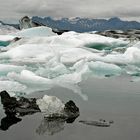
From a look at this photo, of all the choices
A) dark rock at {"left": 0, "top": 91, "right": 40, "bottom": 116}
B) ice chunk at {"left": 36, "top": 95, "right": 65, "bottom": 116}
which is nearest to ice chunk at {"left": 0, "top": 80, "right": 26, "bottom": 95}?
dark rock at {"left": 0, "top": 91, "right": 40, "bottom": 116}

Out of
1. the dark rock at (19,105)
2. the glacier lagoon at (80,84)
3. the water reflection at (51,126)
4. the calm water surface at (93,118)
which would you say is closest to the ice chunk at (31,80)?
the glacier lagoon at (80,84)

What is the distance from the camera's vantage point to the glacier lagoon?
5141 millimetres

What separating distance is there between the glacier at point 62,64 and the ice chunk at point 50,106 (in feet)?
3.90

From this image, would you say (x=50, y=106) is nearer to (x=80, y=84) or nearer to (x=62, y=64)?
(x=80, y=84)

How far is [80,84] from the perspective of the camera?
8.19 metres

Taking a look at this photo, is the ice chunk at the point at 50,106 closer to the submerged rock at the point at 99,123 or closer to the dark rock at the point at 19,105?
the dark rock at the point at 19,105

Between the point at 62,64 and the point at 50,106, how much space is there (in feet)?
14.5

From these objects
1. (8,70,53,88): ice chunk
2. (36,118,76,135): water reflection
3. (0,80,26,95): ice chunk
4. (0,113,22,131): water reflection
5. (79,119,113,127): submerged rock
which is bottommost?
(8,70,53,88): ice chunk

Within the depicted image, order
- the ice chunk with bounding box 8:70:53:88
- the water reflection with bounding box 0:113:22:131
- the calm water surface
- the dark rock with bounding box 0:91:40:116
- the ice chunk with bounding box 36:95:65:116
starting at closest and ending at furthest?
the calm water surface → the water reflection with bounding box 0:113:22:131 → the ice chunk with bounding box 36:95:65:116 → the dark rock with bounding box 0:91:40:116 → the ice chunk with bounding box 8:70:53:88

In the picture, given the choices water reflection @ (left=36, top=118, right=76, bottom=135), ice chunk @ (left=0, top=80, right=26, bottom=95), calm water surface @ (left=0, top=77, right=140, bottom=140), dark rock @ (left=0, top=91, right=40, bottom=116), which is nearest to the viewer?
calm water surface @ (left=0, top=77, right=140, bottom=140)

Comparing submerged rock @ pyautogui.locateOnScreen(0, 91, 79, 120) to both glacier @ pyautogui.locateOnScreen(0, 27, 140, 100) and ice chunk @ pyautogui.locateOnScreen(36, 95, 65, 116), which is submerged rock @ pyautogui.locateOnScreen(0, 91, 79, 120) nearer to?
ice chunk @ pyautogui.locateOnScreen(36, 95, 65, 116)

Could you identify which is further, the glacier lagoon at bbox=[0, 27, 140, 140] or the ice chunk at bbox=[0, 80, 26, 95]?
the ice chunk at bbox=[0, 80, 26, 95]

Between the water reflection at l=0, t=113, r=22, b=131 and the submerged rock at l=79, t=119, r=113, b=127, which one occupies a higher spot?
the submerged rock at l=79, t=119, r=113, b=127

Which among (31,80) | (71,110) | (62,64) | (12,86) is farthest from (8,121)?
(62,64)
